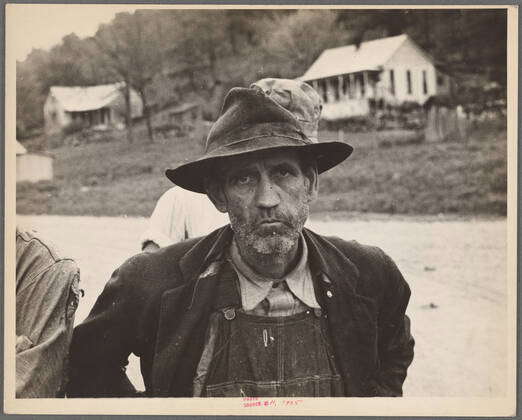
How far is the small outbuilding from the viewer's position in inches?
126

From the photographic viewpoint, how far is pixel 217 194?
104 inches

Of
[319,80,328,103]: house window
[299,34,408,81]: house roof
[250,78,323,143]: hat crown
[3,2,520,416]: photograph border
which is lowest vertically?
[3,2,520,416]: photograph border

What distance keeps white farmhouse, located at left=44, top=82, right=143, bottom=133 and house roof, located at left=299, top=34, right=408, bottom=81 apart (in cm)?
92

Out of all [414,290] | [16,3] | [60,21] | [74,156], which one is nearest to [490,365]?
[414,290]

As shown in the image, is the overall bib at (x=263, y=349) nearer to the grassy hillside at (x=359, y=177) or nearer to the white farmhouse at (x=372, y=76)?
the grassy hillside at (x=359, y=177)

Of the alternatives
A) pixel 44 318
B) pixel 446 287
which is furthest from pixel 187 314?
pixel 446 287

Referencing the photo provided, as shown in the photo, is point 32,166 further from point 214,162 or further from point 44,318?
point 214,162

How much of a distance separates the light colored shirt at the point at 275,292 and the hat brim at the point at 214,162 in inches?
13.8

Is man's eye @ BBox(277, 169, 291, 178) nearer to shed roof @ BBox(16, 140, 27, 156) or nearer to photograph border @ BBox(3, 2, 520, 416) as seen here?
photograph border @ BBox(3, 2, 520, 416)

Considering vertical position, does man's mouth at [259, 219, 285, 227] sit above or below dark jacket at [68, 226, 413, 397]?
above

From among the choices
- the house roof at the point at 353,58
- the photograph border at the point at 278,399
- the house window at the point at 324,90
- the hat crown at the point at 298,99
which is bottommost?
the photograph border at the point at 278,399

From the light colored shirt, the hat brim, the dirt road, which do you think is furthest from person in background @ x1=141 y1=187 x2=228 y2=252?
the light colored shirt

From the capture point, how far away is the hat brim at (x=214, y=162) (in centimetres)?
253

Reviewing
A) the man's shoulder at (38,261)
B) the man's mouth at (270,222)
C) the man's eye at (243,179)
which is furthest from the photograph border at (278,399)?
the man's eye at (243,179)
